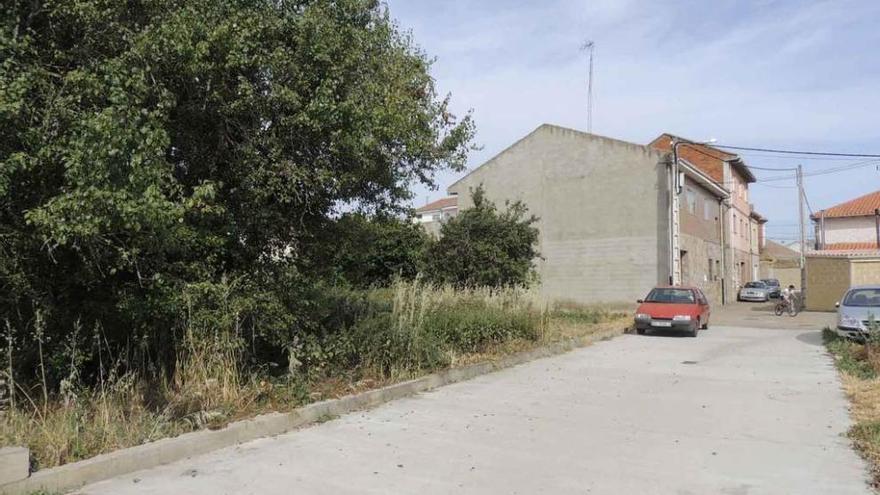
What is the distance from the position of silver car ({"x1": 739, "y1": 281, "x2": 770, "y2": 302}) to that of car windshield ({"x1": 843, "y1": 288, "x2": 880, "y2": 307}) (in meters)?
24.6

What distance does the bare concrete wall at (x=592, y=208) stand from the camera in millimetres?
29266

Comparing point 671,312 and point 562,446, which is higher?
point 671,312

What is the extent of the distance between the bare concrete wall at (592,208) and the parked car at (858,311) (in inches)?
462

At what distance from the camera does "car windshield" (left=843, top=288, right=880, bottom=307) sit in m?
16.3

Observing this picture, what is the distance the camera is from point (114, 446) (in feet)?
18.2

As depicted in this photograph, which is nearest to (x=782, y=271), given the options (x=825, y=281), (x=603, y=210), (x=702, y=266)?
(x=825, y=281)

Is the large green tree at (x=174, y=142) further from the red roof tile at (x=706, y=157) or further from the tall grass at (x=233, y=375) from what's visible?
the red roof tile at (x=706, y=157)

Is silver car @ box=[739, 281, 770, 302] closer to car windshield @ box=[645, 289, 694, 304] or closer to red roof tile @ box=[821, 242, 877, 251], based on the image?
red roof tile @ box=[821, 242, 877, 251]

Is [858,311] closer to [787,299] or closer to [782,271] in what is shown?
[787,299]

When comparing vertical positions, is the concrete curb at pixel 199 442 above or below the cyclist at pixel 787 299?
below

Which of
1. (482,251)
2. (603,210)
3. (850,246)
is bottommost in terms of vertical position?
(482,251)

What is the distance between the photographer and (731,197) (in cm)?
4184

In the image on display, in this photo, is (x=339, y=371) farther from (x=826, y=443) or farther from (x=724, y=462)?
(x=826, y=443)

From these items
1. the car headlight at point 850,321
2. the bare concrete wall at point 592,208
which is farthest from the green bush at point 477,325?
the bare concrete wall at point 592,208
